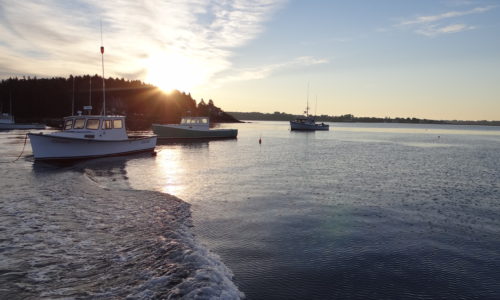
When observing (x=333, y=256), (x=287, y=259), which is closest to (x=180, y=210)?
(x=287, y=259)

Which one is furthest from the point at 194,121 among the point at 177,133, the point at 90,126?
the point at 90,126

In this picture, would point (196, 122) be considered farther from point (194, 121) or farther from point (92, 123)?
point (92, 123)

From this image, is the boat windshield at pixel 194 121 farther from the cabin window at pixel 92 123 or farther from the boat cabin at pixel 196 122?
the cabin window at pixel 92 123

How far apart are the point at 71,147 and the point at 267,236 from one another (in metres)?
20.4

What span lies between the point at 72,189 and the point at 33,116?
142255 mm

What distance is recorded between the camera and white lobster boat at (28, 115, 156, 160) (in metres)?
22.6

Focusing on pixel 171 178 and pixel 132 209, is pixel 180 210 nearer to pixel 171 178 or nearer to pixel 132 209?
pixel 132 209

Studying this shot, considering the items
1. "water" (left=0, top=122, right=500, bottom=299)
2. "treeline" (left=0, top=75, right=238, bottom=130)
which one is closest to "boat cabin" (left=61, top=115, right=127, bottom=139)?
"water" (left=0, top=122, right=500, bottom=299)

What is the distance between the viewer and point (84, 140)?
2411cm

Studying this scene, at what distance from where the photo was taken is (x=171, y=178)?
61.0 ft

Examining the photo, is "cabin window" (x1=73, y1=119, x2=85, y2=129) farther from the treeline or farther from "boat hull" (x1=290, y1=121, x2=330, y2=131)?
"boat hull" (x1=290, y1=121, x2=330, y2=131)

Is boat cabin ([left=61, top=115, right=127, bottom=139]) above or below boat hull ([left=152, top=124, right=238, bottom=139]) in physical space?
above

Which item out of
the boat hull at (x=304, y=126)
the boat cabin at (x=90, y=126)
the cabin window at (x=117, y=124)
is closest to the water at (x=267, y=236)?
the boat cabin at (x=90, y=126)

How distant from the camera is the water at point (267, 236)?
624 centimetres
